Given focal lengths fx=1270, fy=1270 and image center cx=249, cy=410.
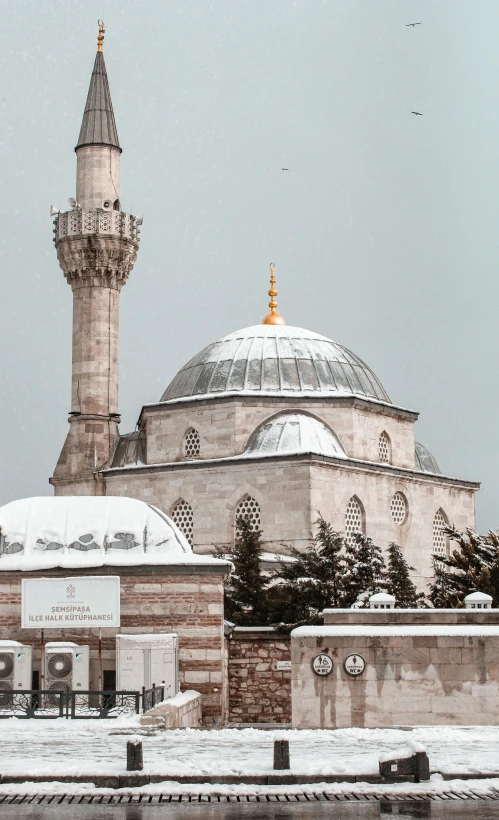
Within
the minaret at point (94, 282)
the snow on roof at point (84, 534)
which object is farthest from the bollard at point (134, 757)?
the minaret at point (94, 282)

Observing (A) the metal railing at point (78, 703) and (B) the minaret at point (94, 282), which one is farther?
(B) the minaret at point (94, 282)

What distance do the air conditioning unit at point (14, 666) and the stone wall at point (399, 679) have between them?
11.3 ft

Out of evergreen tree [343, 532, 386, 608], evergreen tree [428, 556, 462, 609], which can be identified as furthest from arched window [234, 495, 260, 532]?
evergreen tree [428, 556, 462, 609]

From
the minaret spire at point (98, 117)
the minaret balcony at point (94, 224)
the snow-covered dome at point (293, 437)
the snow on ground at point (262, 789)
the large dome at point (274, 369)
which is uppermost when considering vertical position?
the minaret spire at point (98, 117)

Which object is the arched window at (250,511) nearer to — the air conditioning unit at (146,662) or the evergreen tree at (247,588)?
the evergreen tree at (247,588)

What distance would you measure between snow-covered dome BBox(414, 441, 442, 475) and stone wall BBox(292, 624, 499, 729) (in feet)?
60.3

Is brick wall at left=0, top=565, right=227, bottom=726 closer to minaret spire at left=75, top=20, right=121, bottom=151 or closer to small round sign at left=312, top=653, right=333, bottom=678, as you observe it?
small round sign at left=312, top=653, right=333, bottom=678

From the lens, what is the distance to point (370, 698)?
50.3 ft

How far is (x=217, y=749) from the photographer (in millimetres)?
10539

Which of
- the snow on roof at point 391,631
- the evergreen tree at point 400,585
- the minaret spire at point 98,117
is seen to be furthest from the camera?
the minaret spire at point 98,117

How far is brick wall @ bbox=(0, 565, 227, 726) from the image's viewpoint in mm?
16734

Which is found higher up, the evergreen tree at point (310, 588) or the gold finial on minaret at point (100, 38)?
the gold finial on minaret at point (100, 38)

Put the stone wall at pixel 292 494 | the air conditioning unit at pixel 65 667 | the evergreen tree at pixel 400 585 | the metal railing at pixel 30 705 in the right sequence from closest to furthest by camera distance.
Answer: the metal railing at pixel 30 705 → the air conditioning unit at pixel 65 667 → the evergreen tree at pixel 400 585 → the stone wall at pixel 292 494

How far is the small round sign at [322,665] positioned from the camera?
15.4 metres
